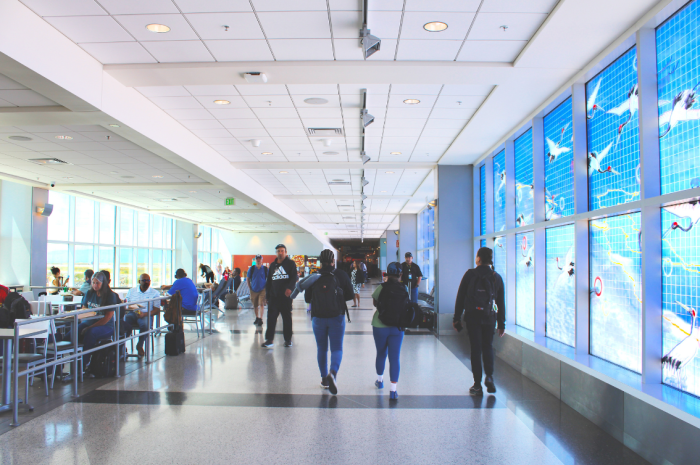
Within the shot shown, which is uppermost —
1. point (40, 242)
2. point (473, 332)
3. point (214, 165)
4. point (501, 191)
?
point (214, 165)

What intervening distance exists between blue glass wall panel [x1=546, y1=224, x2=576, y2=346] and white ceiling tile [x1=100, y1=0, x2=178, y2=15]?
468 cm

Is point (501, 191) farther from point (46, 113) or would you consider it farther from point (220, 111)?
point (46, 113)

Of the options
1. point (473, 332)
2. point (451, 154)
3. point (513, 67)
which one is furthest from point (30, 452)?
point (451, 154)

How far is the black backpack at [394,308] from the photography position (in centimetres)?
430

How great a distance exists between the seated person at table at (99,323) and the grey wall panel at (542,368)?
16.7ft

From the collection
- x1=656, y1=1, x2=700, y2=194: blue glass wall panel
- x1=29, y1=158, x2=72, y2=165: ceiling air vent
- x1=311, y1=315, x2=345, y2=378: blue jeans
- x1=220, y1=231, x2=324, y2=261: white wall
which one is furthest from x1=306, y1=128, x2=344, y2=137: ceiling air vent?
x1=220, y1=231, x2=324, y2=261: white wall

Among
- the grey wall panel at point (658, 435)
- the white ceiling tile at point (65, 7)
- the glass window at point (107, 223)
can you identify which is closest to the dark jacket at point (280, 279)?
the white ceiling tile at point (65, 7)

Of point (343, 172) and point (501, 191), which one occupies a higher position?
point (343, 172)

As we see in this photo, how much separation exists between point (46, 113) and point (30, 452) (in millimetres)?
4080

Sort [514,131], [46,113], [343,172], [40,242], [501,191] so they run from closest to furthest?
[46,113] → [514,131] → [501,191] → [343,172] → [40,242]

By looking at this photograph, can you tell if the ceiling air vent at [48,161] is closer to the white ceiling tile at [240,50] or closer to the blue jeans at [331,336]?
the white ceiling tile at [240,50]

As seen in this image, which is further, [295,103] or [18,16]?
[295,103]

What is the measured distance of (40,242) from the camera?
1205 cm

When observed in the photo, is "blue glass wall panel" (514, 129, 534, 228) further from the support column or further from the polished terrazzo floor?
the polished terrazzo floor
